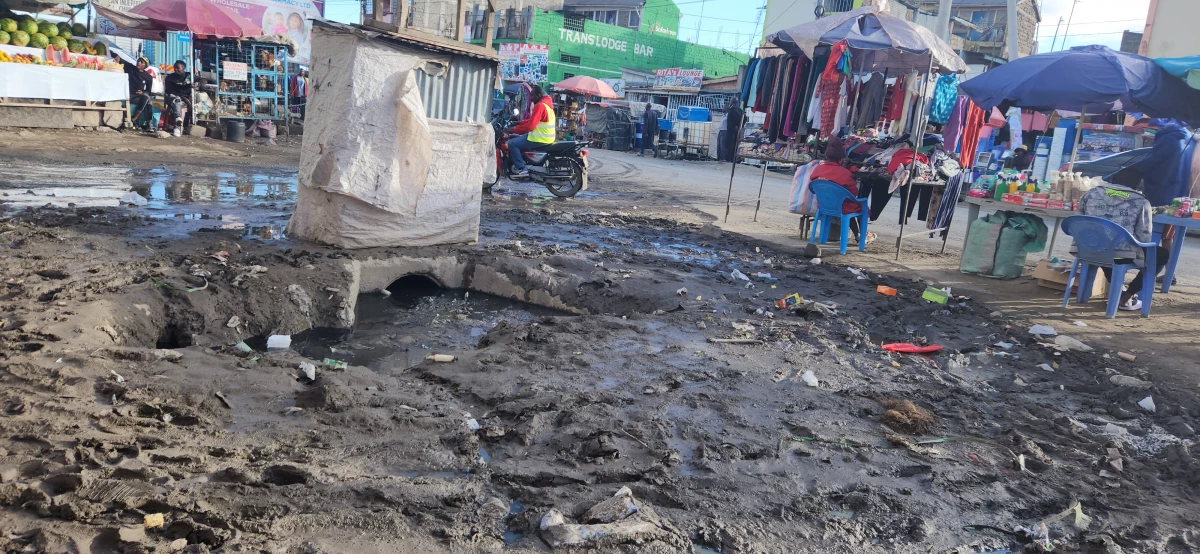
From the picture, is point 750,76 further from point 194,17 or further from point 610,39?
point 610,39

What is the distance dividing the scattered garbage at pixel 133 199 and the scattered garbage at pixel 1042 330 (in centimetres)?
858

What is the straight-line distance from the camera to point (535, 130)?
11773 mm

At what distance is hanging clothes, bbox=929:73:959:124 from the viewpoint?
9.47m

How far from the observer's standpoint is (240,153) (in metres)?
14.4

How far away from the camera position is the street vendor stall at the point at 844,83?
335 inches

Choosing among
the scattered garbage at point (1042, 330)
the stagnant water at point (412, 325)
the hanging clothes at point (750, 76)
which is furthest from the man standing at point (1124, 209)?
the stagnant water at point (412, 325)

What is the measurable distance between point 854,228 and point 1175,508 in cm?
648

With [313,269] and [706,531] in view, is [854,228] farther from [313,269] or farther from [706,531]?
[706,531]

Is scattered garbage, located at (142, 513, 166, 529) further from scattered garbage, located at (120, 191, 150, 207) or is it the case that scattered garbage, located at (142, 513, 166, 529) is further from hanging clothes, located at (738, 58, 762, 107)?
hanging clothes, located at (738, 58, 762, 107)

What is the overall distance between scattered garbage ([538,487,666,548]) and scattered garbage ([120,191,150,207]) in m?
7.30

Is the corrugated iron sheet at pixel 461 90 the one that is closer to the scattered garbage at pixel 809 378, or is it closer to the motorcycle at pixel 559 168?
the scattered garbage at pixel 809 378

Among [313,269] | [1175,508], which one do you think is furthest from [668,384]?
[313,269]

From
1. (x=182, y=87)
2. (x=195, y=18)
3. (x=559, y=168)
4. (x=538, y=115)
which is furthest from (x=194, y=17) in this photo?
(x=559, y=168)

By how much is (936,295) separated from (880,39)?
10.5 ft
